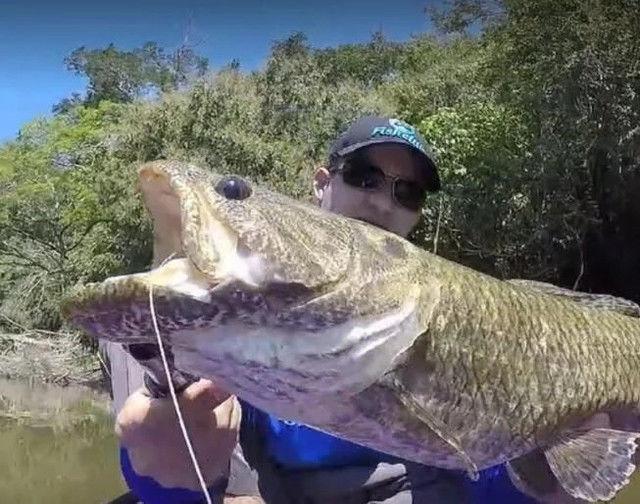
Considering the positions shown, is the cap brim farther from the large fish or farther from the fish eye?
the fish eye

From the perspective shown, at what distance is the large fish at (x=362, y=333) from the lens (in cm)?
181

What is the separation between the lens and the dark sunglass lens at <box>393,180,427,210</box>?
336 cm

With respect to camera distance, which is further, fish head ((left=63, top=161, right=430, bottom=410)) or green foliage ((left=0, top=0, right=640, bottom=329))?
green foliage ((left=0, top=0, right=640, bottom=329))

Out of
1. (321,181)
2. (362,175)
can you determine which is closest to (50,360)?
(321,181)

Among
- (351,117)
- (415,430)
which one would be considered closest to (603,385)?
(415,430)

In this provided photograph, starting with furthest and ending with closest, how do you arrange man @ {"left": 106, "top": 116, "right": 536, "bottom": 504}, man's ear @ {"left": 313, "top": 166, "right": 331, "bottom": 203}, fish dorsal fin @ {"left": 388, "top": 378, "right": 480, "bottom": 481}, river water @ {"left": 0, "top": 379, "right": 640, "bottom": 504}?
1. river water @ {"left": 0, "top": 379, "right": 640, "bottom": 504}
2. man's ear @ {"left": 313, "top": 166, "right": 331, "bottom": 203}
3. man @ {"left": 106, "top": 116, "right": 536, "bottom": 504}
4. fish dorsal fin @ {"left": 388, "top": 378, "right": 480, "bottom": 481}

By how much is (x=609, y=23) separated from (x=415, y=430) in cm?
1619

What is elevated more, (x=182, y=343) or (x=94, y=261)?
(x=182, y=343)

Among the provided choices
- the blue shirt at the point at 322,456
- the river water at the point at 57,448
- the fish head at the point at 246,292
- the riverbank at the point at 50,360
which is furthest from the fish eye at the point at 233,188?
the riverbank at the point at 50,360

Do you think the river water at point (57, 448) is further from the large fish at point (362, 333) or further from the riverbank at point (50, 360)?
the large fish at point (362, 333)

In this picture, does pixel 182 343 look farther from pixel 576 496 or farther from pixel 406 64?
pixel 406 64

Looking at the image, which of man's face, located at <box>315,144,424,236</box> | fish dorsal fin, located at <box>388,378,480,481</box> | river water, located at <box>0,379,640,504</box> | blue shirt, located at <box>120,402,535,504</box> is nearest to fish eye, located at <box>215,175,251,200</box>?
fish dorsal fin, located at <box>388,378,480,481</box>

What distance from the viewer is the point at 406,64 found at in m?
33.2

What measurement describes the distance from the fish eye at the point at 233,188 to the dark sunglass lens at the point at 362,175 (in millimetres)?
1418
